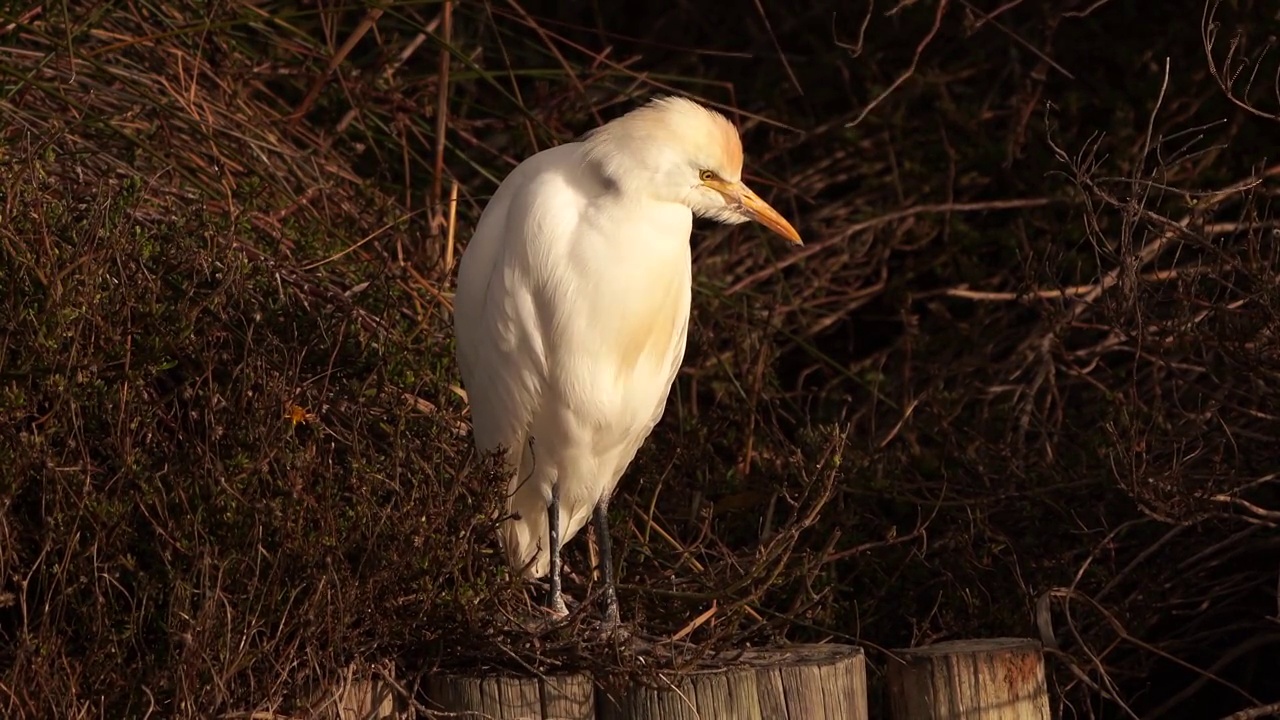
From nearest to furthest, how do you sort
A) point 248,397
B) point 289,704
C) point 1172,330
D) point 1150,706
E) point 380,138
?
point 289,704 < point 248,397 < point 1172,330 < point 1150,706 < point 380,138

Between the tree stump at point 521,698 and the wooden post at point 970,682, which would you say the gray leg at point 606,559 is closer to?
the tree stump at point 521,698

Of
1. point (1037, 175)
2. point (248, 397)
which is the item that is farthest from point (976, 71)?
point (248, 397)

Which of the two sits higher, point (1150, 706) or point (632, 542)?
point (632, 542)

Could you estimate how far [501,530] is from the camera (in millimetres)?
3039

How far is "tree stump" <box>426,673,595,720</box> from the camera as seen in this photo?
7.73 feet

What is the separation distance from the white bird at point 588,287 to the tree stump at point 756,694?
0.40 metres

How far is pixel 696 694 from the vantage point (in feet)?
7.65

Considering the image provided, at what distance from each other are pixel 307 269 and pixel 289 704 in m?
1.15

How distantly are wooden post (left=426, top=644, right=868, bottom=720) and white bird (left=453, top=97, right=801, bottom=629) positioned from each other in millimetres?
302

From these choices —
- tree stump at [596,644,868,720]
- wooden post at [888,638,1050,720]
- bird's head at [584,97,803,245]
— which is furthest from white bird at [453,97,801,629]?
wooden post at [888,638,1050,720]

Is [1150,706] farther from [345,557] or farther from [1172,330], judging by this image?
[345,557]

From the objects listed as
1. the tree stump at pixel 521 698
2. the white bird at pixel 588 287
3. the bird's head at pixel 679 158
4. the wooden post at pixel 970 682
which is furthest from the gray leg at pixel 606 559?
the bird's head at pixel 679 158

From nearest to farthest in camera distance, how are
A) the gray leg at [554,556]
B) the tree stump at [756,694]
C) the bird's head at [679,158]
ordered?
the tree stump at [756,694], the bird's head at [679,158], the gray leg at [554,556]

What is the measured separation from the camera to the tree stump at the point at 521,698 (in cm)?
236
